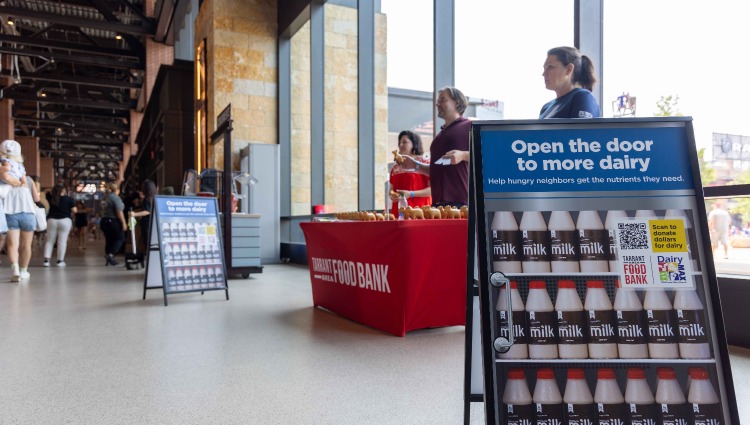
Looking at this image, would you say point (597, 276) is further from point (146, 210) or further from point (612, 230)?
point (146, 210)

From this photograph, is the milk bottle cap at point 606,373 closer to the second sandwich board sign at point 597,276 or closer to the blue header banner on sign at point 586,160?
the second sandwich board sign at point 597,276

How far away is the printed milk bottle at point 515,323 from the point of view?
53.2 inches

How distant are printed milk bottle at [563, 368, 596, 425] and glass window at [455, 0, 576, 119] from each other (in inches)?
109

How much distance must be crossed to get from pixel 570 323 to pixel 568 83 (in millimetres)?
1453

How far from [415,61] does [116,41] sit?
16331mm

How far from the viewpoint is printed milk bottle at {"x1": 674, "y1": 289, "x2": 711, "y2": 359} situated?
130 cm

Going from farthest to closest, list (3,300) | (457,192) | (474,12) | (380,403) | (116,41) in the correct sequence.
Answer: (116,41)
(474,12)
(3,300)
(457,192)
(380,403)

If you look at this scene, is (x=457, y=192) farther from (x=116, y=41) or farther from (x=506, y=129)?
(x=116, y=41)

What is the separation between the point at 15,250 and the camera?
629 centimetres

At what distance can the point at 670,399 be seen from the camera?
1270 mm

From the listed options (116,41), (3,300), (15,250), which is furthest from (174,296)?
(116,41)

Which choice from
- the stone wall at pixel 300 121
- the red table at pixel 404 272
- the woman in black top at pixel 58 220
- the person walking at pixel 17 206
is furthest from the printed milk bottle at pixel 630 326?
the woman in black top at pixel 58 220

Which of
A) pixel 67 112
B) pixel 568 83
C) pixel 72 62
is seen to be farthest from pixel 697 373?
pixel 67 112

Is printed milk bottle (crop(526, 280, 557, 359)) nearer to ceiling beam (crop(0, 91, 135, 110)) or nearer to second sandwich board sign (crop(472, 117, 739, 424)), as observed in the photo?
second sandwich board sign (crop(472, 117, 739, 424))
